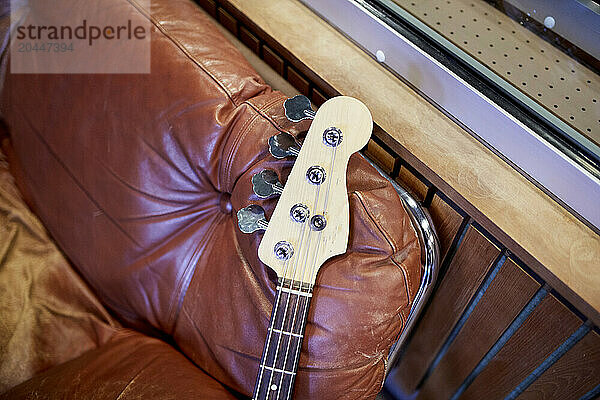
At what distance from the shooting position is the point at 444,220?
786 mm

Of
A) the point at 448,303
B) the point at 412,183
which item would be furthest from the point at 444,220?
the point at 448,303

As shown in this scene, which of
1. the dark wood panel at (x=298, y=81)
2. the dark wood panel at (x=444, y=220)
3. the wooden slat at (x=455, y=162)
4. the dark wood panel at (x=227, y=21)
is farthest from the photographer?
the dark wood panel at (x=227, y=21)

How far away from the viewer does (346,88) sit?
0.83 m

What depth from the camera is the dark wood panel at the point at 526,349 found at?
0.71 meters

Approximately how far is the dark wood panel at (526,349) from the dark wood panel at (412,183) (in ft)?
0.76

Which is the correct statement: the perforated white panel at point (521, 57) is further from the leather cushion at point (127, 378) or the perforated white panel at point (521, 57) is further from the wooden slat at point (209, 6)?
the leather cushion at point (127, 378)

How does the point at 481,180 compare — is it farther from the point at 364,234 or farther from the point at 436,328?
the point at 436,328

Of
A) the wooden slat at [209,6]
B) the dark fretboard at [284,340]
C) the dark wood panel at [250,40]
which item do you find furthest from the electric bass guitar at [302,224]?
the wooden slat at [209,6]

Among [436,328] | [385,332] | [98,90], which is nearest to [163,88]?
[98,90]

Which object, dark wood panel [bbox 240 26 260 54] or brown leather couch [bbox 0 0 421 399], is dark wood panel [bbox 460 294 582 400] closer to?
brown leather couch [bbox 0 0 421 399]

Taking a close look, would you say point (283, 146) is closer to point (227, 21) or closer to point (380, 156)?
point (380, 156)

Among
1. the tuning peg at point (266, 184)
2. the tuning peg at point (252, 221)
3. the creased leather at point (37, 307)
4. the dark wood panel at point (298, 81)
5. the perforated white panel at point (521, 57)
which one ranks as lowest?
the creased leather at point (37, 307)

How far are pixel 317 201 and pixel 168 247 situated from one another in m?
0.33

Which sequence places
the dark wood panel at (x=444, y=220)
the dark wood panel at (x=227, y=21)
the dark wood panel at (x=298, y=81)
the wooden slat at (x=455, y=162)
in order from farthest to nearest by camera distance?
the dark wood panel at (x=227, y=21) → the dark wood panel at (x=298, y=81) → the dark wood panel at (x=444, y=220) → the wooden slat at (x=455, y=162)
